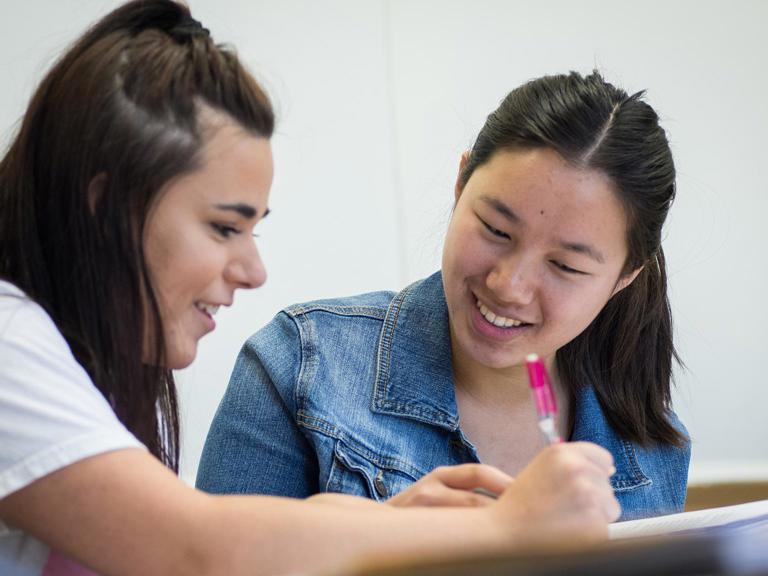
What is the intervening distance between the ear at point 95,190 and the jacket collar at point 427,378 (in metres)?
0.48

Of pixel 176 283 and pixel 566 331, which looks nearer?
pixel 176 283

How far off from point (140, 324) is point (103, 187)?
0.36ft

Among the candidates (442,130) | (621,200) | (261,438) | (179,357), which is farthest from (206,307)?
(442,130)

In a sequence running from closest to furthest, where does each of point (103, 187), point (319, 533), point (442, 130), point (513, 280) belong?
1. point (319, 533)
2. point (103, 187)
3. point (513, 280)
4. point (442, 130)

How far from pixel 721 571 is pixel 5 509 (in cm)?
51

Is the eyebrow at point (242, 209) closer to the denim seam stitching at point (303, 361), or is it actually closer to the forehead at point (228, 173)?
the forehead at point (228, 173)

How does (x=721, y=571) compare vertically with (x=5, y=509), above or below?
above

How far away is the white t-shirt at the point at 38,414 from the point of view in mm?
686

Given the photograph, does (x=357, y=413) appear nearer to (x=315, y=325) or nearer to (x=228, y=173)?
(x=315, y=325)

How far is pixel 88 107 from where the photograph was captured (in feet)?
2.63

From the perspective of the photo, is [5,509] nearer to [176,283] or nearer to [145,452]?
[145,452]

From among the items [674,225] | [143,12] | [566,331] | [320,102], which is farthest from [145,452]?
[674,225]

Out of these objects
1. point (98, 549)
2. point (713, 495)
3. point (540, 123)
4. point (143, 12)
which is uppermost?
point (143, 12)

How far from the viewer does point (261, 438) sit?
1138 mm
